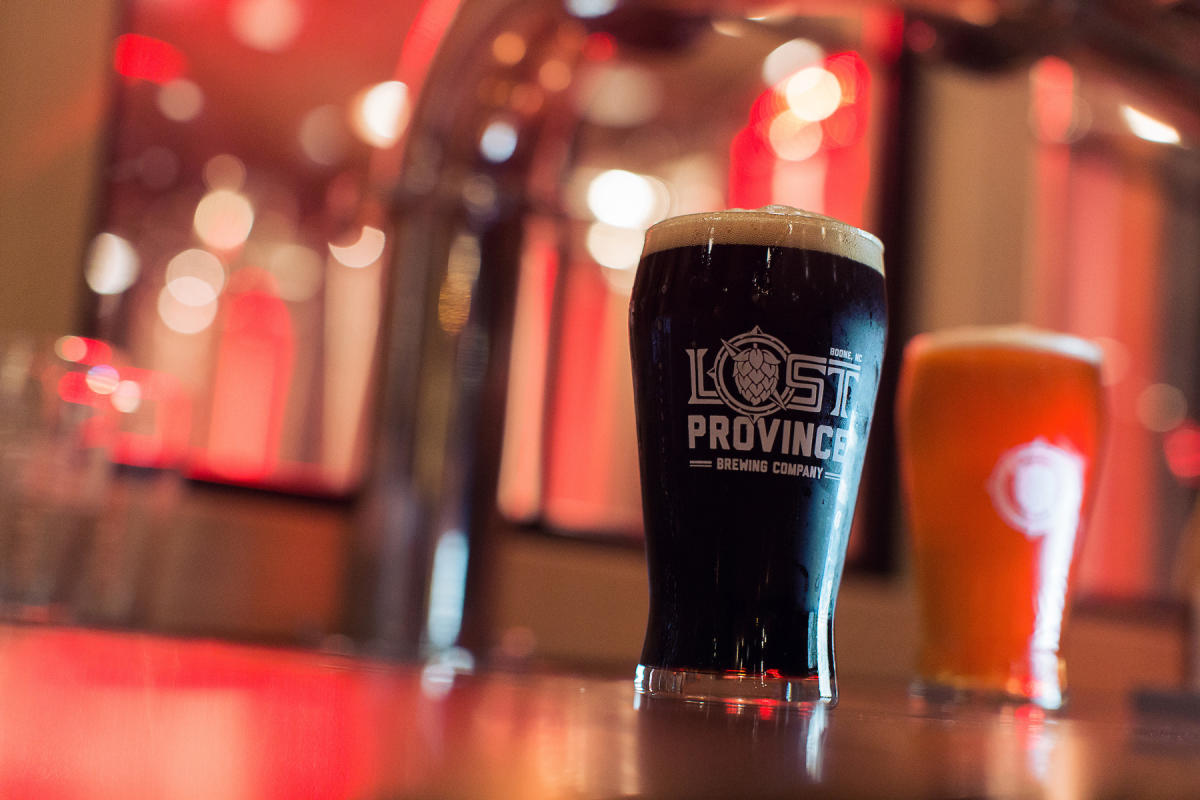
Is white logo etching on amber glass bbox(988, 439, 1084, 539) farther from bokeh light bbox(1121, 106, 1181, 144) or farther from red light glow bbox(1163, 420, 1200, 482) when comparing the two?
red light glow bbox(1163, 420, 1200, 482)

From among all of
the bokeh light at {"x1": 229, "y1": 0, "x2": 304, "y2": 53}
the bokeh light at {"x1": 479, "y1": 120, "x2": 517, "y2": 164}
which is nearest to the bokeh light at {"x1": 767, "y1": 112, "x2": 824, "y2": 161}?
the bokeh light at {"x1": 229, "y1": 0, "x2": 304, "y2": 53}

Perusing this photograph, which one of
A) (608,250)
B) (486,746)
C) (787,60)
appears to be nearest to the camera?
(486,746)

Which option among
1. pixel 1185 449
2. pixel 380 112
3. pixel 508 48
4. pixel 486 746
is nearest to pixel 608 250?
pixel 380 112

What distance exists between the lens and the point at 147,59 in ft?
4.42

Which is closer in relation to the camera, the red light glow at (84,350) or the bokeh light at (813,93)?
the red light glow at (84,350)

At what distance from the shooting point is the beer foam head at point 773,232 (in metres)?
0.46

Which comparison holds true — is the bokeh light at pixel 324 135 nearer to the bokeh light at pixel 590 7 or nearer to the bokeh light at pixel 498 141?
the bokeh light at pixel 498 141

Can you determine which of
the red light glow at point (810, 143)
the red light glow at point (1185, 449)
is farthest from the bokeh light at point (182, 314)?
the red light glow at point (1185, 449)

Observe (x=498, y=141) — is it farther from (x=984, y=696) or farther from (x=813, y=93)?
(x=813, y=93)

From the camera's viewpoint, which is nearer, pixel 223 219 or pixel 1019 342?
pixel 1019 342

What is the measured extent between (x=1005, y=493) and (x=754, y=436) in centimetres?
28

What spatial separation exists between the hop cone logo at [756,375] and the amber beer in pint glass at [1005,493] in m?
0.26

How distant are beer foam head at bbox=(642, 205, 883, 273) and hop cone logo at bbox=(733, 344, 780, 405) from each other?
1.8 inches

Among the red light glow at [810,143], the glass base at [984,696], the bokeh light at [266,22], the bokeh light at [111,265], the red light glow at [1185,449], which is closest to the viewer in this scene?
the glass base at [984,696]
